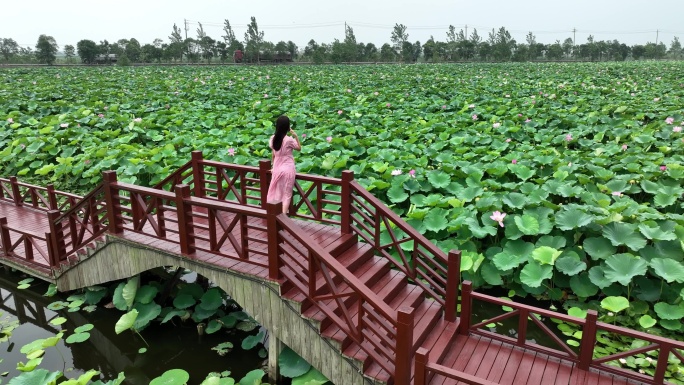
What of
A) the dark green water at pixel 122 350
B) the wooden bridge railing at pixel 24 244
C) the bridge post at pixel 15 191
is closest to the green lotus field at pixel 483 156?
the bridge post at pixel 15 191

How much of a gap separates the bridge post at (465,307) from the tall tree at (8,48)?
5626cm

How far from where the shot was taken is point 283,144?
4621 mm

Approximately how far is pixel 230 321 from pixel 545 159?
580 cm

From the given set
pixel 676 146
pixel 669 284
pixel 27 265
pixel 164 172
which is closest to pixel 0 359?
pixel 27 265

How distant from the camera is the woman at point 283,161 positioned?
453 centimetres

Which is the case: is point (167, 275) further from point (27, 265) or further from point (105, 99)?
point (105, 99)

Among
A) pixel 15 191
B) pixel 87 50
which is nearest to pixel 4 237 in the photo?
pixel 15 191

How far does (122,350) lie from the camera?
5.16 metres

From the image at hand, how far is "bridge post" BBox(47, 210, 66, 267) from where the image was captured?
18.9 ft

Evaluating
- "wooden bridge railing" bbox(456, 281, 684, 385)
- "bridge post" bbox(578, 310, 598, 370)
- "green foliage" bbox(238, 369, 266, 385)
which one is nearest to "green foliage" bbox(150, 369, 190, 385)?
"green foliage" bbox(238, 369, 266, 385)

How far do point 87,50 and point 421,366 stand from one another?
51.1 metres

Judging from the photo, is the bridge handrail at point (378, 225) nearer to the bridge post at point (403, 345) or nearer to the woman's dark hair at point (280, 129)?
the woman's dark hair at point (280, 129)

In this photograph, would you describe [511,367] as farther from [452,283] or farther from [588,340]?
[452,283]

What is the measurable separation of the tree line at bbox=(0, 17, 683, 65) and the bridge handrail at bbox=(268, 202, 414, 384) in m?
43.7
